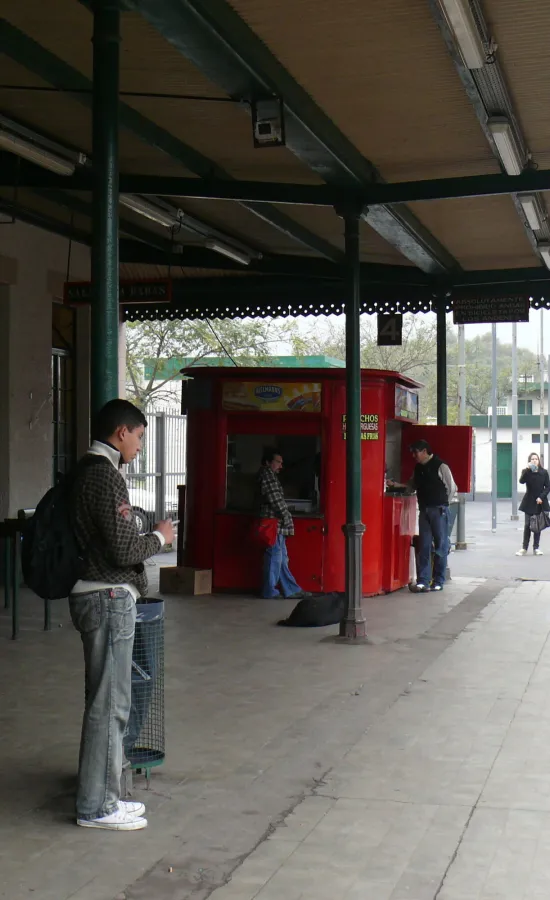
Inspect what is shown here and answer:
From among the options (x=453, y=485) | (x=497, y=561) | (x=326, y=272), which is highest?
(x=326, y=272)

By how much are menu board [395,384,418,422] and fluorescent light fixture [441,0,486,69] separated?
6318 millimetres

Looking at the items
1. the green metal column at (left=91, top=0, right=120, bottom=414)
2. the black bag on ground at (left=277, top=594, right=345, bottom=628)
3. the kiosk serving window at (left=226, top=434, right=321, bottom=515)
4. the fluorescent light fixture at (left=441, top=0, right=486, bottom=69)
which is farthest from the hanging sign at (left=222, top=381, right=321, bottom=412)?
the green metal column at (left=91, top=0, right=120, bottom=414)

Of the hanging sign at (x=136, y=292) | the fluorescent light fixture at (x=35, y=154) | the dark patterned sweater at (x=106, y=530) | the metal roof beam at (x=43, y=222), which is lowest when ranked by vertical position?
the dark patterned sweater at (x=106, y=530)

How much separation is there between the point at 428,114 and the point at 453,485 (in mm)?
5976

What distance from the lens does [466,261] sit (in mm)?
13289

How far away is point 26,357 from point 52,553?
26.7 ft

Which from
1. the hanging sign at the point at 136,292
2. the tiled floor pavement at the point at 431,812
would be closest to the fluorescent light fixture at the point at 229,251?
the hanging sign at the point at 136,292

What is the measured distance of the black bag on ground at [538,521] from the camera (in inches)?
738

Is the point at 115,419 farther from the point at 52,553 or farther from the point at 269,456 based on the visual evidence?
the point at 269,456

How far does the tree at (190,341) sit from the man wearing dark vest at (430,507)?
16.1 m

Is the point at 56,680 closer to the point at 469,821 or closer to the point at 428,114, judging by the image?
the point at 469,821

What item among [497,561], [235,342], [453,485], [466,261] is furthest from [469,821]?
[235,342]

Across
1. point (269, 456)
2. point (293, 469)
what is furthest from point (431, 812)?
point (293, 469)

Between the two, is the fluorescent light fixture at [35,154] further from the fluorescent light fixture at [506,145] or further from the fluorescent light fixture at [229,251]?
the fluorescent light fixture at [229,251]
